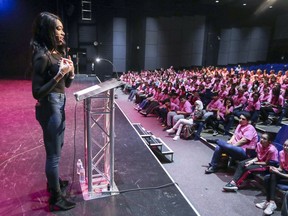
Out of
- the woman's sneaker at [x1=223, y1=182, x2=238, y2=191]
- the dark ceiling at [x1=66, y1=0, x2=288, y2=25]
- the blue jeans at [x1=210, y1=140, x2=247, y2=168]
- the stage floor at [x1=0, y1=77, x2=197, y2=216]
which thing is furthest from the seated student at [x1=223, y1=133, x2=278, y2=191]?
the dark ceiling at [x1=66, y1=0, x2=288, y2=25]

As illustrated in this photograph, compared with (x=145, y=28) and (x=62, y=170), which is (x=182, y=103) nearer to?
(x=62, y=170)

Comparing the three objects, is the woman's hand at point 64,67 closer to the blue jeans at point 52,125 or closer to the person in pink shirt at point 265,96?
the blue jeans at point 52,125

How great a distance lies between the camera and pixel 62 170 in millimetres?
2256

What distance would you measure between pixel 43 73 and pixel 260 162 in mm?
2774

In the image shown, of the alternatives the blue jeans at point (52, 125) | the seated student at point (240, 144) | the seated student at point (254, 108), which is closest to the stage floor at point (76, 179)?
the blue jeans at point (52, 125)

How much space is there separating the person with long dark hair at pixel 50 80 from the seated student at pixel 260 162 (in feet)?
7.73

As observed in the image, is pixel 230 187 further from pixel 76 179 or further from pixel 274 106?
pixel 274 106

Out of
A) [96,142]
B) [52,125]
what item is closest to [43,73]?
[52,125]

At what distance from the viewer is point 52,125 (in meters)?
1.51

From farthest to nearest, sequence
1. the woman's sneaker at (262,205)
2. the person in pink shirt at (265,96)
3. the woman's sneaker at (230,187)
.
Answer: the person in pink shirt at (265,96)
the woman's sneaker at (230,187)
the woman's sneaker at (262,205)

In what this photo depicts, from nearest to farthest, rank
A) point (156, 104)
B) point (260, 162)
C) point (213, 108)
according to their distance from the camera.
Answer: point (260, 162), point (213, 108), point (156, 104)

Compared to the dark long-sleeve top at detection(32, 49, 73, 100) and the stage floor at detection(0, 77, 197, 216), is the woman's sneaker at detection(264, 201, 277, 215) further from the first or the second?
the dark long-sleeve top at detection(32, 49, 73, 100)

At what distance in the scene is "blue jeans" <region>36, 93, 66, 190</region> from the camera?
151cm

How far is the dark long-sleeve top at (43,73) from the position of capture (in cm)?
144
